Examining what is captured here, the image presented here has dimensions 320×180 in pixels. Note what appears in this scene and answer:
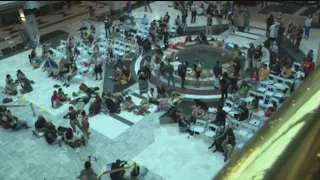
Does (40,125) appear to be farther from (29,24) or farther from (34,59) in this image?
(29,24)

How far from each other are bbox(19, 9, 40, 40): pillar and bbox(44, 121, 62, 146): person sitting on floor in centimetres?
1092

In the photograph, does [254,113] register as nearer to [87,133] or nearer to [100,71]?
[87,133]

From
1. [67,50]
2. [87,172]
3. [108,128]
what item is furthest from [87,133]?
[67,50]

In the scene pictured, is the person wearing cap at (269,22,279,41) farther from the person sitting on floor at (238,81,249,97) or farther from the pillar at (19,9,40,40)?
the pillar at (19,9,40,40)

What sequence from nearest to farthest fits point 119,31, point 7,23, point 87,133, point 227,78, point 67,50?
point 87,133 < point 227,78 < point 67,50 < point 119,31 < point 7,23

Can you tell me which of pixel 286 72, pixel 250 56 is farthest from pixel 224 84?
pixel 250 56

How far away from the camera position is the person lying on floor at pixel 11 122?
12961 mm

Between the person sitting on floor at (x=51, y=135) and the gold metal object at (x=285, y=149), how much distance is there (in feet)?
39.5

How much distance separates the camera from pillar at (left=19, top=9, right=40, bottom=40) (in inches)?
815

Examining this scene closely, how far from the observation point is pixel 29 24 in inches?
822

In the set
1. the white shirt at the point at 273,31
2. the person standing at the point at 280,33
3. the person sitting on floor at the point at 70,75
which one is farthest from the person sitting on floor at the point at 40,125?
the person standing at the point at 280,33

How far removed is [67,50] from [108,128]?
7309 millimetres

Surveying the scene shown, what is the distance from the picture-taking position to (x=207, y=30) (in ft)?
71.9

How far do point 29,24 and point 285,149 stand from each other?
22311 mm
